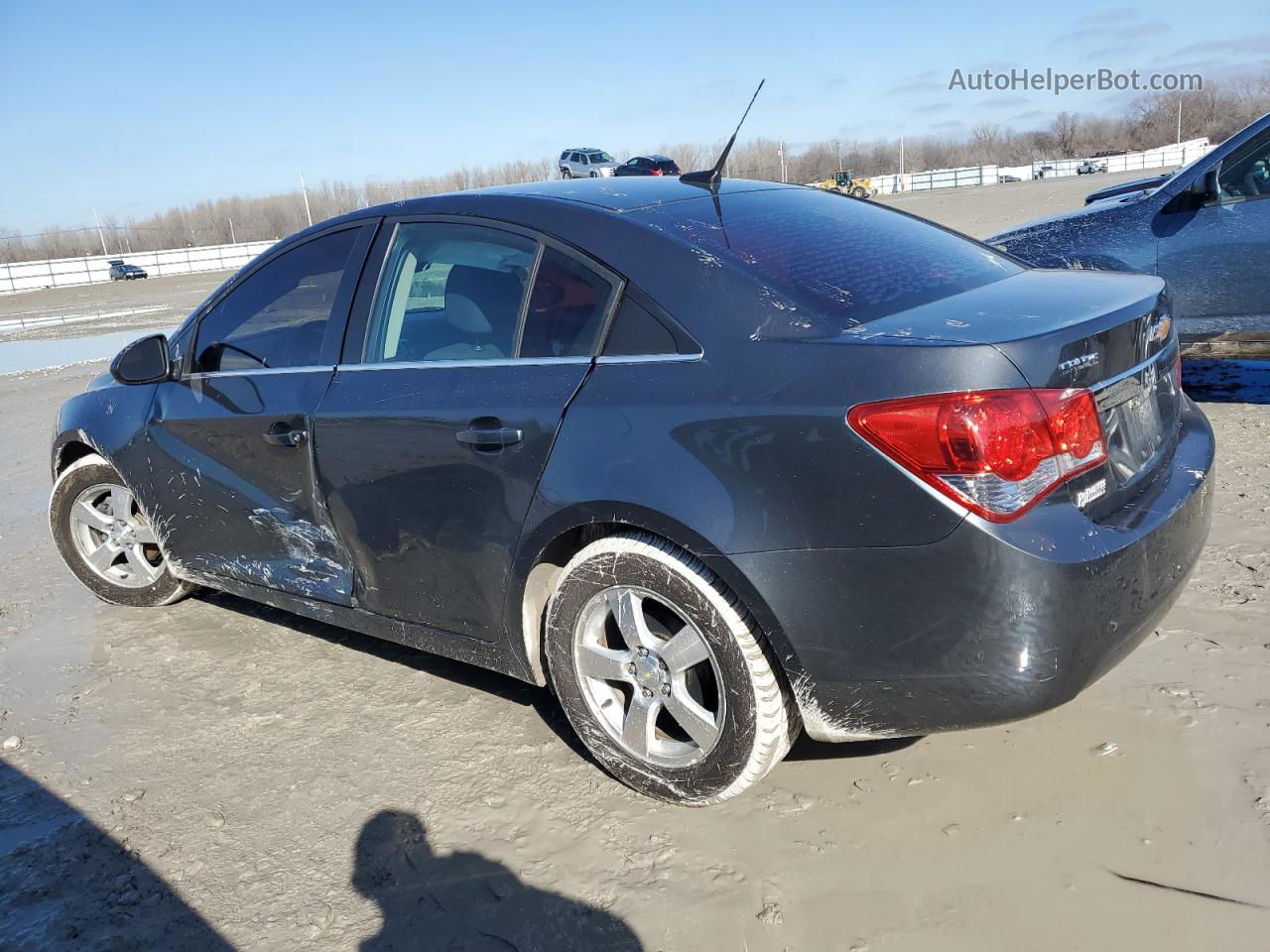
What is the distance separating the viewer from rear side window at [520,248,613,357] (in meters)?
2.75

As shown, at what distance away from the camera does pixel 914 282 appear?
2.80m

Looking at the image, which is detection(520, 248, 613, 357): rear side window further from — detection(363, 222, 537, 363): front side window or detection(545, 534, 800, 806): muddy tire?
detection(545, 534, 800, 806): muddy tire

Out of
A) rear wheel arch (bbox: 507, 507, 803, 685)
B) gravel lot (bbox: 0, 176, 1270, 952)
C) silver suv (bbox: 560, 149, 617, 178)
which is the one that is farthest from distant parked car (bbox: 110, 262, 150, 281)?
rear wheel arch (bbox: 507, 507, 803, 685)

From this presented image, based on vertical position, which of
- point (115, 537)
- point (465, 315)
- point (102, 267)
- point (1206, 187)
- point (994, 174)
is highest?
point (994, 174)

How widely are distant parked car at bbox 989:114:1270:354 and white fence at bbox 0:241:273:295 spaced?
41.0m

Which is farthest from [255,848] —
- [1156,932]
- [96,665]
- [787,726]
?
[1156,932]

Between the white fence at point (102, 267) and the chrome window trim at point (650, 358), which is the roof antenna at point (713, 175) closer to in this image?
the chrome window trim at point (650, 358)

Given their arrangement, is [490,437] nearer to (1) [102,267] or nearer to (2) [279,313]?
(2) [279,313]

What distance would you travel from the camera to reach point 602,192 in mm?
3156

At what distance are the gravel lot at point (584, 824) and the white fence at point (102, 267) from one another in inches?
1651

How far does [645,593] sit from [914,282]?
1.15m

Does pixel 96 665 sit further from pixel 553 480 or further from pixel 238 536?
pixel 553 480

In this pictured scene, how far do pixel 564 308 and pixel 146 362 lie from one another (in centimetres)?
205

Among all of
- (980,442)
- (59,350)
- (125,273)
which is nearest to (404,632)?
(980,442)
